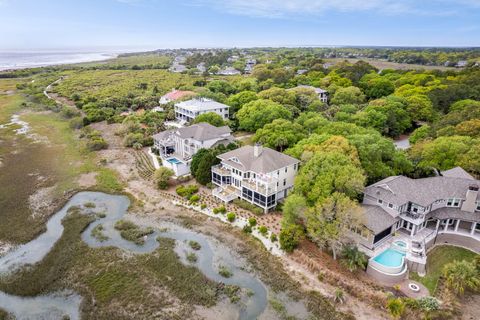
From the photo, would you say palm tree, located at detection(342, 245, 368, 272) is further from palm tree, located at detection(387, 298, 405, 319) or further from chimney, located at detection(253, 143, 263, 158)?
chimney, located at detection(253, 143, 263, 158)

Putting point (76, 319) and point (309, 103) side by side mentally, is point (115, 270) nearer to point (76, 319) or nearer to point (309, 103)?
point (76, 319)

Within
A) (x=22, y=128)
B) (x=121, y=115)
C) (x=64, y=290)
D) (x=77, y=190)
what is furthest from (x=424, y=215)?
(x=22, y=128)

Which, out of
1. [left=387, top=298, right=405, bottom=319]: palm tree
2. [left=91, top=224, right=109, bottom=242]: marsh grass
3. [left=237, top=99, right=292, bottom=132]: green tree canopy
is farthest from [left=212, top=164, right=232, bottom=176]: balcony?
[left=387, top=298, right=405, bottom=319]: palm tree

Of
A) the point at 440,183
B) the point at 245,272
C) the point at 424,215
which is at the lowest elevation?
the point at 245,272

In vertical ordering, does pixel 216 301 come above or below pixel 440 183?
below

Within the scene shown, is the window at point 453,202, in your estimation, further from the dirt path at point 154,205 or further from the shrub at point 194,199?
the shrub at point 194,199

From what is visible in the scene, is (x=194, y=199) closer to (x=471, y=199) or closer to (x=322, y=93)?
(x=471, y=199)

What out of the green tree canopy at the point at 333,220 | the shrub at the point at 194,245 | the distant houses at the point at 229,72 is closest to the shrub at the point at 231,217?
the shrub at the point at 194,245
